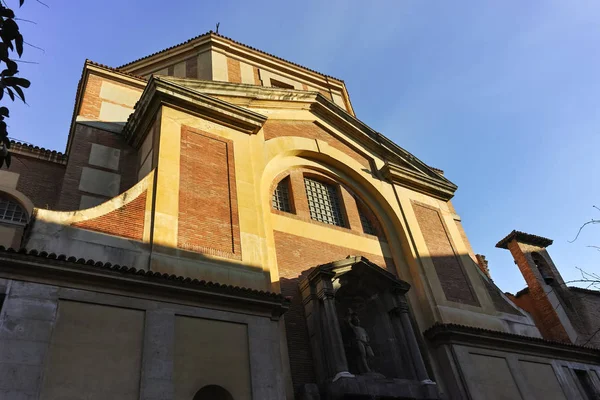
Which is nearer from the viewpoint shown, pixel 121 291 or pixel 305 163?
pixel 121 291

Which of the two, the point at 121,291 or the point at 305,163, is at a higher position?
the point at 305,163

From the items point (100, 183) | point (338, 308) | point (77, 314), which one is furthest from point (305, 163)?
point (77, 314)

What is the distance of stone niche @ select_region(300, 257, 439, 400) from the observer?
989cm

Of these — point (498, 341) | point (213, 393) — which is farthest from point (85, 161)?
point (498, 341)

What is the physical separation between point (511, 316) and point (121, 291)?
38.8 feet

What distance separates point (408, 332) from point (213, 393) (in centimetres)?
545

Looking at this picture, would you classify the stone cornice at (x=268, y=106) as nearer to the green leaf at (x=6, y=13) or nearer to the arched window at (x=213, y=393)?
the arched window at (x=213, y=393)

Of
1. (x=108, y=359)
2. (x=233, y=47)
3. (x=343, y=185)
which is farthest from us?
(x=233, y=47)

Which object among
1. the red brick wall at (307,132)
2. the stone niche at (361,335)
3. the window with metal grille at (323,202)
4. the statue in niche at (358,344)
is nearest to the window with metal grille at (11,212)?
the red brick wall at (307,132)

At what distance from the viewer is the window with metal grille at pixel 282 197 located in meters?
13.6

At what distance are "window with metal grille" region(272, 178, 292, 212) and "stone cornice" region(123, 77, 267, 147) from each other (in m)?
1.85

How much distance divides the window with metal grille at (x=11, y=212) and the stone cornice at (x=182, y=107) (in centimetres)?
327

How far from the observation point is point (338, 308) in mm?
12102

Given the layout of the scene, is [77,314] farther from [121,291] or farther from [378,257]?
[378,257]
